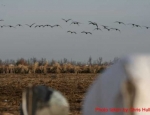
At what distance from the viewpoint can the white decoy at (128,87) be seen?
2.47m

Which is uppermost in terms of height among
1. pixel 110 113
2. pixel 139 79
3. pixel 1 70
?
pixel 1 70

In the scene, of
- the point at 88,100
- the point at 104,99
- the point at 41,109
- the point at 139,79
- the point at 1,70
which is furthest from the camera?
the point at 1,70

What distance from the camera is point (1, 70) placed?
56000 millimetres

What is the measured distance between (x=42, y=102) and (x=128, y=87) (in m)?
0.93

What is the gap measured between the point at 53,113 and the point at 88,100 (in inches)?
16.7

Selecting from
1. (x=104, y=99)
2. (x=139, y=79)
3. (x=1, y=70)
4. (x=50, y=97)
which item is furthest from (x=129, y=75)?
(x=1, y=70)

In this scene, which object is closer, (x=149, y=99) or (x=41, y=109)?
(x=149, y=99)

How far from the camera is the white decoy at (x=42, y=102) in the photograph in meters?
3.27

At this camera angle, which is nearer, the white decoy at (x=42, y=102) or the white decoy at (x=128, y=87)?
the white decoy at (x=128, y=87)

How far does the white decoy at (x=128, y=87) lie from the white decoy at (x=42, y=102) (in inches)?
24.8

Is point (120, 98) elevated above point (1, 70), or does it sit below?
below

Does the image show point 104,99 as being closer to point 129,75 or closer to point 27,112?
point 129,75

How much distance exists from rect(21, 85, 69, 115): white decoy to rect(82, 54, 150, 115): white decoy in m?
0.63

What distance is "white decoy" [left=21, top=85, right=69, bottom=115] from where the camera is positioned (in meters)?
3.27
